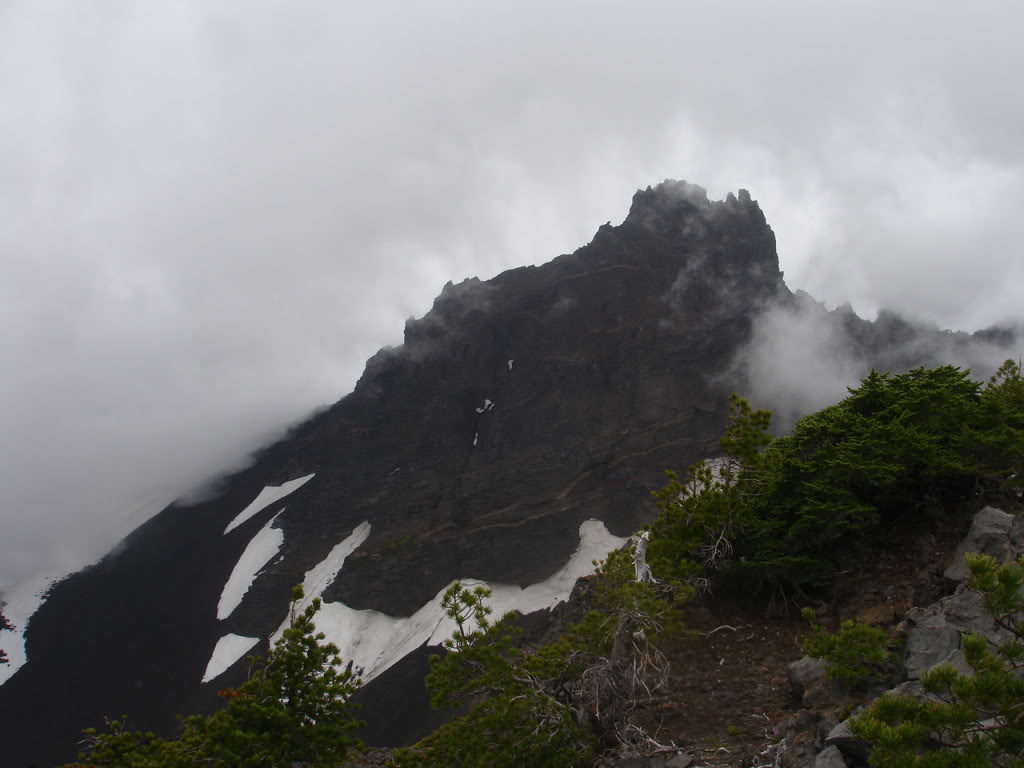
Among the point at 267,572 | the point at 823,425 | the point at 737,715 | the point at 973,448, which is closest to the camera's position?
the point at 737,715

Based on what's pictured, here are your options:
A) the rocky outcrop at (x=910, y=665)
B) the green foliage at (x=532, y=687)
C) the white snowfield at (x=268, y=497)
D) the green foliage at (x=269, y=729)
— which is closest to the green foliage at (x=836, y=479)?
the green foliage at (x=532, y=687)

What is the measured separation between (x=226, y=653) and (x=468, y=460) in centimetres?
3501

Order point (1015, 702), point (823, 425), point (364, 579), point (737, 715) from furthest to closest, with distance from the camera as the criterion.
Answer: point (364, 579), point (823, 425), point (737, 715), point (1015, 702)

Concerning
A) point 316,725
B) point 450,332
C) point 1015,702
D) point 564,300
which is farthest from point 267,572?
point 1015,702

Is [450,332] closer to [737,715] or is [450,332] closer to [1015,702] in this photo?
[737,715]

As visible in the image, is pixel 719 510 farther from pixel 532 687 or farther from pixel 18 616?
pixel 18 616

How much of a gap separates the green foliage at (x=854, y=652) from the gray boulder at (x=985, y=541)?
3.49 m

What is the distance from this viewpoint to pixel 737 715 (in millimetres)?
12211

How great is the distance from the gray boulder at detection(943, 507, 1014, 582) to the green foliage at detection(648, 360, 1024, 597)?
1.59 meters

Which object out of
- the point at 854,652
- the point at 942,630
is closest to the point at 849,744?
the point at 854,652

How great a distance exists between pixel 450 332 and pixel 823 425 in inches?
3213

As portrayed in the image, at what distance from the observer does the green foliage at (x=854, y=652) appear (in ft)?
30.9

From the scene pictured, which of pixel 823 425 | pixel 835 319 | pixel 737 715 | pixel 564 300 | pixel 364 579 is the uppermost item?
pixel 564 300

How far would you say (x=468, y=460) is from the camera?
83500 mm
